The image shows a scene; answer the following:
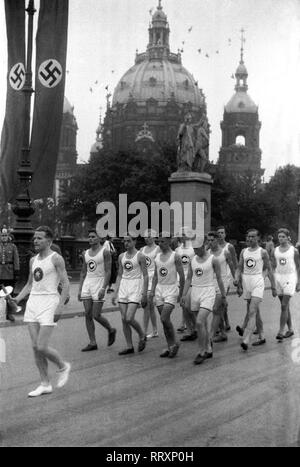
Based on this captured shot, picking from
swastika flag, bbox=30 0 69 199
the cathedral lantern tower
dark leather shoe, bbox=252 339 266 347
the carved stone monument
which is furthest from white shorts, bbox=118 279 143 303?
the cathedral lantern tower

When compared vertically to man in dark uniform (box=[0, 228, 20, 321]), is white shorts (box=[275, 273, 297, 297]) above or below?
below

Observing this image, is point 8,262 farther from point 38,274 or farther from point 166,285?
point 38,274

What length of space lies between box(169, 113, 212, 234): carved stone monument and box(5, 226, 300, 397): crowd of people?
581 inches

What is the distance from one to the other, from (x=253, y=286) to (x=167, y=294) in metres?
1.47

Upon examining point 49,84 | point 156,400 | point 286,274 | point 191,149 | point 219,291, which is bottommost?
point 156,400

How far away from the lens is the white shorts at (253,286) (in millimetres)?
10875

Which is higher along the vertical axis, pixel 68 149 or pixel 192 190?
pixel 68 149

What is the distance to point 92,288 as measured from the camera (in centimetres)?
1027

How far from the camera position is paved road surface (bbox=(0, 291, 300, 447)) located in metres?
5.73

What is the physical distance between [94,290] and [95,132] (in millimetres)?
95548

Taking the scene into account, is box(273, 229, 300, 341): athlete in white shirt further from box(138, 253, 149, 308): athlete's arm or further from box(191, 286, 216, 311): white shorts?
box(138, 253, 149, 308): athlete's arm

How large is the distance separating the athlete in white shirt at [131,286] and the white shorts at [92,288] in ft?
0.83

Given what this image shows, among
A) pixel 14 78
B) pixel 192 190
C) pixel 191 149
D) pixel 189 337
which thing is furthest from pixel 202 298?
pixel 191 149

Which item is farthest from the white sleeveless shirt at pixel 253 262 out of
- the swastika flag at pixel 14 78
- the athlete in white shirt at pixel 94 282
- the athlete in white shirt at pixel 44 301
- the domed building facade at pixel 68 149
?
the domed building facade at pixel 68 149
